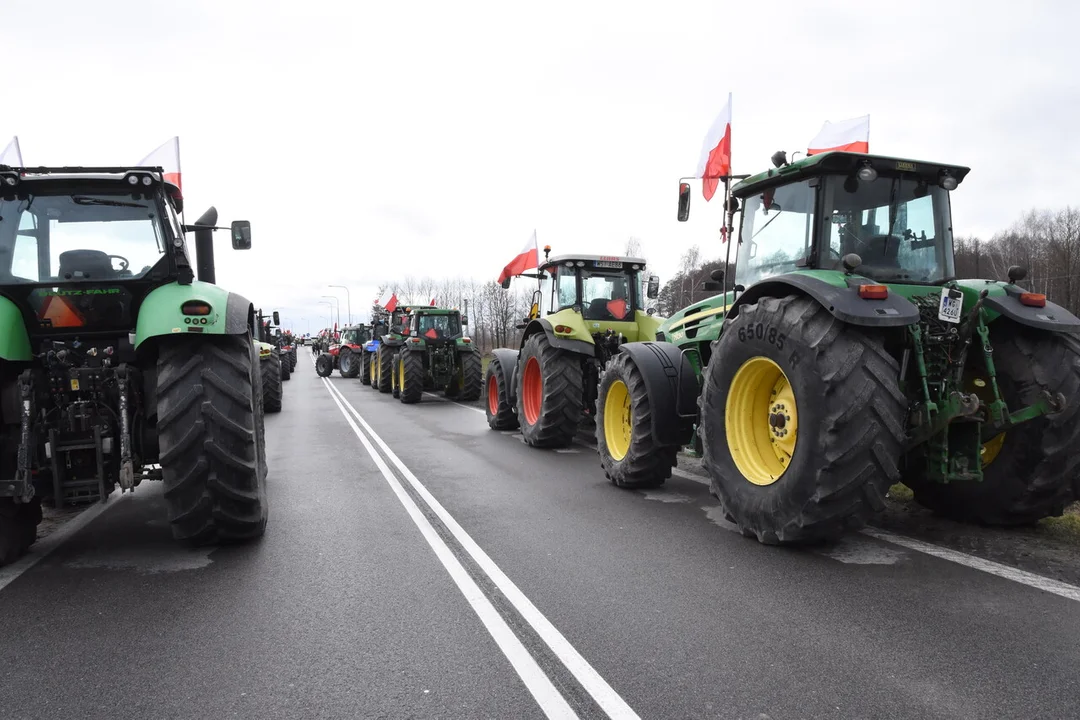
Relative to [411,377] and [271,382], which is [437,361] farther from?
[271,382]

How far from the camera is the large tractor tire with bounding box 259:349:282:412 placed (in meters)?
14.5

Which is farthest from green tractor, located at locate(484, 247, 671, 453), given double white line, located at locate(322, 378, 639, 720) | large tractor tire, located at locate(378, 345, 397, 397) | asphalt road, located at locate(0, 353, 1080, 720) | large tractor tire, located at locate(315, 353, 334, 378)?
large tractor tire, located at locate(315, 353, 334, 378)

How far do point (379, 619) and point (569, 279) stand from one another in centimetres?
739

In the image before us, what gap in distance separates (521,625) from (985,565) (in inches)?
116

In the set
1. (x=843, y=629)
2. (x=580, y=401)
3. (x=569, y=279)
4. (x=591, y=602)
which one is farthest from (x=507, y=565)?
(x=569, y=279)

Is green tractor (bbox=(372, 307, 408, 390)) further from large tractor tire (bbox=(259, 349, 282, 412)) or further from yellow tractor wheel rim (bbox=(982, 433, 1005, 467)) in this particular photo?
yellow tractor wheel rim (bbox=(982, 433, 1005, 467))

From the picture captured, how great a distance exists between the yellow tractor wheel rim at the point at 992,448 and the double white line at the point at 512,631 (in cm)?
A: 353

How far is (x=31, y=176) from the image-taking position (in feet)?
16.5

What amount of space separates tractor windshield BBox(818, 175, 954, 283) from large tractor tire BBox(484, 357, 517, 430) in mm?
6915

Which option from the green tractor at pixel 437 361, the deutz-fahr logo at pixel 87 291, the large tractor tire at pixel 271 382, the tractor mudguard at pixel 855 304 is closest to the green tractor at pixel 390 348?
the green tractor at pixel 437 361

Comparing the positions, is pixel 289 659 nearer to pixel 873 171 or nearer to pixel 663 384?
pixel 663 384

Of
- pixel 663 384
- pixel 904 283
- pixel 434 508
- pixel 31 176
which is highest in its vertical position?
pixel 31 176

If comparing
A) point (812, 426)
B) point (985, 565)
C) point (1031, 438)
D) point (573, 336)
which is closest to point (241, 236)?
point (573, 336)

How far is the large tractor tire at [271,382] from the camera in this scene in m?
A: 14.5
